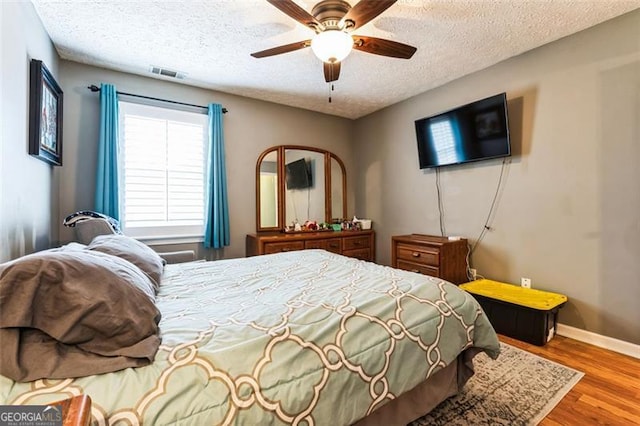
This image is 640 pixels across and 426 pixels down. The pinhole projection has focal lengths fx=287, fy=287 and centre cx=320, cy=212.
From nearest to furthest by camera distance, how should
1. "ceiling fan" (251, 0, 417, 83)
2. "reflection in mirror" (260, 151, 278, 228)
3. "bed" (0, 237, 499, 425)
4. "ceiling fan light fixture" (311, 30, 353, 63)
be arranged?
"bed" (0, 237, 499, 425), "ceiling fan" (251, 0, 417, 83), "ceiling fan light fixture" (311, 30, 353, 63), "reflection in mirror" (260, 151, 278, 228)

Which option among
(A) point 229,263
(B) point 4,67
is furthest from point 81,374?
(B) point 4,67

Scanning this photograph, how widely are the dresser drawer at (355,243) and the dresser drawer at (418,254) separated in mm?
819

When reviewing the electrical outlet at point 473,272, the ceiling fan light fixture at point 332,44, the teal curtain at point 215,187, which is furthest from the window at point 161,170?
the electrical outlet at point 473,272

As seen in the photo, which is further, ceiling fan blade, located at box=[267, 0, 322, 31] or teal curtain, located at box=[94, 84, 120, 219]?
teal curtain, located at box=[94, 84, 120, 219]

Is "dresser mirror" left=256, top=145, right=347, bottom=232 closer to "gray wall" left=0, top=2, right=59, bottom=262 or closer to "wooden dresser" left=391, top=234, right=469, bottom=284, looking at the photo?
"wooden dresser" left=391, top=234, right=469, bottom=284

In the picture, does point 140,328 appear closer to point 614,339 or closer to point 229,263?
point 229,263

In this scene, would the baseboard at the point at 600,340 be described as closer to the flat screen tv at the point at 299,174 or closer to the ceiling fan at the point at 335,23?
the ceiling fan at the point at 335,23

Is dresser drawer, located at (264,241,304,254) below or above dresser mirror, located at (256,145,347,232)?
below

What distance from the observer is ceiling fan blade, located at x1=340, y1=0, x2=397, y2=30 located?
5.47 feet

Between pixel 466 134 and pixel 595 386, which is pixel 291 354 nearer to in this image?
pixel 595 386

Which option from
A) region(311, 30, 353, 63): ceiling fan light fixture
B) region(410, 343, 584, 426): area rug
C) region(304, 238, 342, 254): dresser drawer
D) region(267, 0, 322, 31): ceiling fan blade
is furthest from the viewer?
region(304, 238, 342, 254): dresser drawer

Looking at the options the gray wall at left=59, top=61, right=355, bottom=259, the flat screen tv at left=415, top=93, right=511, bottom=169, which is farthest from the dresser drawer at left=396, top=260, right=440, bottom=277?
the gray wall at left=59, top=61, right=355, bottom=259

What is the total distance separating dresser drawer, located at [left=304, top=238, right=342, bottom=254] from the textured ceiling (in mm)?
1960

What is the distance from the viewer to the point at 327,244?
3.90 m
